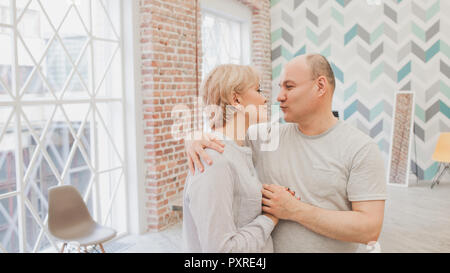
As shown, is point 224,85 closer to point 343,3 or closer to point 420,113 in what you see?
point 420,113

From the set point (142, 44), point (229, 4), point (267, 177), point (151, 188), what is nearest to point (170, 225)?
point (151, 188)

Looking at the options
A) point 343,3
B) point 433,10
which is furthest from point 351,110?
point 433,10

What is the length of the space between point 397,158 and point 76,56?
16.9 feet

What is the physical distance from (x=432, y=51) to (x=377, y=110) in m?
1.28

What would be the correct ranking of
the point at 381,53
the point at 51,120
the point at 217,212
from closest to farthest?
the point at 217,212 < the point at 51,120 < the point at 381,53

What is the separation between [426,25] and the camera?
22.5ft

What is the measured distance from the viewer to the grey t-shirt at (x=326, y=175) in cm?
146

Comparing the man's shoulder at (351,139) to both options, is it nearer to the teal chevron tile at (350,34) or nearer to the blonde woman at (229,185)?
the blonde woman at (229,185)

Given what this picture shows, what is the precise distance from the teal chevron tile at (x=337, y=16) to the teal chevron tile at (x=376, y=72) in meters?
1.01

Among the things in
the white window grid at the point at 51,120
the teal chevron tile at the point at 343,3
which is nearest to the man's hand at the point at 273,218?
the white window grid at the point at 51,120

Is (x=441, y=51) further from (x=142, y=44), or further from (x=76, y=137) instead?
(x=76, y=137)

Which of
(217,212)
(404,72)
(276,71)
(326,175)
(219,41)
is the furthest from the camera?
(276,71)

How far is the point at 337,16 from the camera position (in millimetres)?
7418

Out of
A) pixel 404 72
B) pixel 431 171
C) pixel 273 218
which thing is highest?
pixel 404 72
